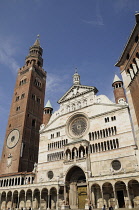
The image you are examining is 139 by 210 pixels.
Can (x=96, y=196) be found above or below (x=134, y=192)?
below

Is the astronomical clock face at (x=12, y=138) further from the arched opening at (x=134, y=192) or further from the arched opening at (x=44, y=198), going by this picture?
the arched opening at (x=134, y=192)

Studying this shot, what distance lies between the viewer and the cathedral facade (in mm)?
25234

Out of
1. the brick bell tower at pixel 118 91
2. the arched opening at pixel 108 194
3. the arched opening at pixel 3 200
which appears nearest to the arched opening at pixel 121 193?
the arched opening at pixel 108 194

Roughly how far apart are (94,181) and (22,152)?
66.0 ft

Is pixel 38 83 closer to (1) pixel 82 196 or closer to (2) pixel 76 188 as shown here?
(2) pixel 76 188

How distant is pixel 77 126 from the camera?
3647cm

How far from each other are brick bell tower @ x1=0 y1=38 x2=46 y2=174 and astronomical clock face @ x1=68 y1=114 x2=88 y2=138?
13.0m

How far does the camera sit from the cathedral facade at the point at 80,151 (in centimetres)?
2523

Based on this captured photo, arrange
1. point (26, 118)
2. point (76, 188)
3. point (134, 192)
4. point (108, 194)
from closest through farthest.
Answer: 1. point (134, 192)
2. point (108, 194)
3. point (76, 188)
4. point (26, 118)

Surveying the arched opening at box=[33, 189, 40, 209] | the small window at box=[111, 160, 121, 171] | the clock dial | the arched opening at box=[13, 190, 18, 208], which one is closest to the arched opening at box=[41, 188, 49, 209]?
the arched opening at box=[33, 189, 40, 209]

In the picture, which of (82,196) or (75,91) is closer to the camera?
(82,196)

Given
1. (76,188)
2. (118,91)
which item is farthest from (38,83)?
(76,188)

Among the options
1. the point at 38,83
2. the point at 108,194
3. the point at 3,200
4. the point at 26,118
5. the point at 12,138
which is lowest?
the point at 3,200

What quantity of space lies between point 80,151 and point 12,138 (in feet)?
66.1
